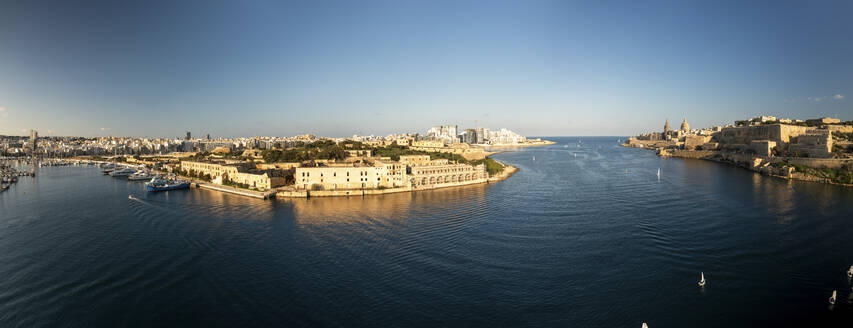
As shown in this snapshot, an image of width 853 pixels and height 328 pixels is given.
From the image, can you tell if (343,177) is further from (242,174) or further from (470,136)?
(470,136)

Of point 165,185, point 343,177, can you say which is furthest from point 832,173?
point 165,185

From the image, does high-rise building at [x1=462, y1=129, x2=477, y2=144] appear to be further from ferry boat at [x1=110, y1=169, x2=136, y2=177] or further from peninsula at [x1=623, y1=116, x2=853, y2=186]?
ferry boat at [x1=110, y1=169, x2=136, y2=177]

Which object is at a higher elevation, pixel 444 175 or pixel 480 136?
pixel 480 136

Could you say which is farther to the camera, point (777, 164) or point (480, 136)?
point (480, 136)

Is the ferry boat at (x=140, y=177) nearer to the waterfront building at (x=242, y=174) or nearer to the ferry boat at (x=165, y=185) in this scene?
the waterfront building at (x=242, y=174)

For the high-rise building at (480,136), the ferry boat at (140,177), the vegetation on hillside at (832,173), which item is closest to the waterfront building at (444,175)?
the vegetation on hillside at (832,173)

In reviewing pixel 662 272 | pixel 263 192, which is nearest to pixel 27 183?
pixel 263 192
